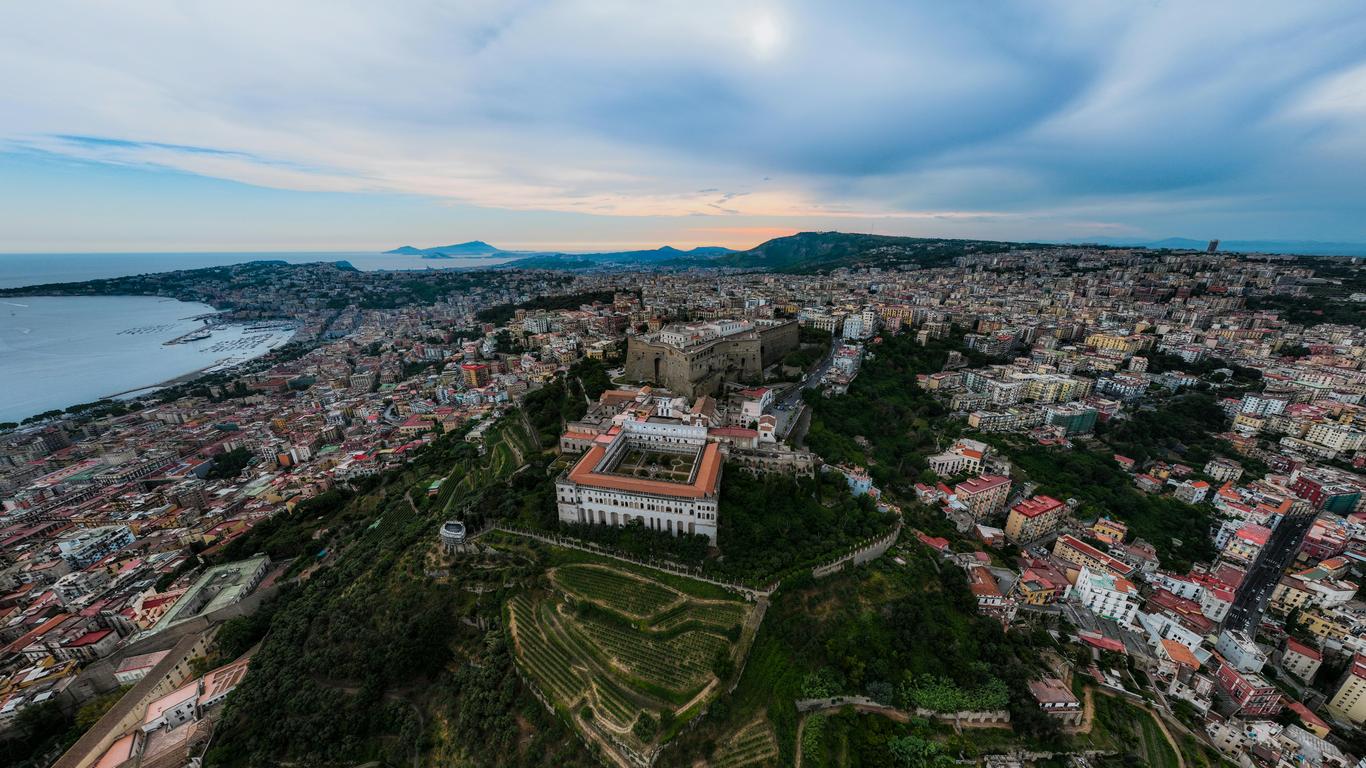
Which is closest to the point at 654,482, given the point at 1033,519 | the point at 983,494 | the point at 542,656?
the point at 542,656

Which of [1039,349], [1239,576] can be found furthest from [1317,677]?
[1039,349]

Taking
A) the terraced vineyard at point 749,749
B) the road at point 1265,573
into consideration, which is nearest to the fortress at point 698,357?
the terraced vineyard at point 749,749

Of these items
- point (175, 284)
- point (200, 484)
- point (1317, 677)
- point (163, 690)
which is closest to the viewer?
point (163, 690)

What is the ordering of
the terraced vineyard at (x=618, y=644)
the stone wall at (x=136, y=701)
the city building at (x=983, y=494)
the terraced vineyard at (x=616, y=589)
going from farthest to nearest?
1. the city building at (x=983, y=494)
2. the terraced vineyard at (x=616, y=589)
3. the stone wall at (x=136, y=701)
4. the terraced vineyard at (x=618, y=644)

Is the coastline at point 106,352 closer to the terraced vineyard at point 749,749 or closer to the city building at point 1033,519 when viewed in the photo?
the terraced vineyard at point 749,749

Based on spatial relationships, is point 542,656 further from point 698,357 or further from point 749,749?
point 698,357

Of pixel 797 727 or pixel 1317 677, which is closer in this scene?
pixel 797 727

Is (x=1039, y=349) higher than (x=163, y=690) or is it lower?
higher

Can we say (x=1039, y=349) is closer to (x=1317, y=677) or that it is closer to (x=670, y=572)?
(x=1317, y=677)
